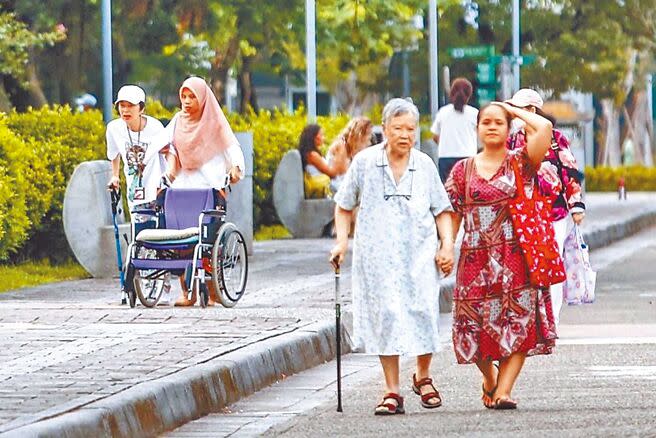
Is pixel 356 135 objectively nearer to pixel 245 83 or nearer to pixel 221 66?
pixel 221 66

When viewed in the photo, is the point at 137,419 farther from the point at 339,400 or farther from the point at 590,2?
the point at 590,2

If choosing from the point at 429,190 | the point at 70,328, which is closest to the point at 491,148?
the point at 429,190

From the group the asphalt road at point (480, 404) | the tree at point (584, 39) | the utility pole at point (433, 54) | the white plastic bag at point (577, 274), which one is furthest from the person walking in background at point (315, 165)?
the tree at point (584, 39)

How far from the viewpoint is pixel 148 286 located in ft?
53.6

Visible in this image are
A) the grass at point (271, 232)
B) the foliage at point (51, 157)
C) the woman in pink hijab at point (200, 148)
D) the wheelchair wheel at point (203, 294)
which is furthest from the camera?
the grass at point (271, 232)

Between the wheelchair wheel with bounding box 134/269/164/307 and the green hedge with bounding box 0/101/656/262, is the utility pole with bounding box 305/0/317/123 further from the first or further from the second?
the wheelchair wheel with bounding box 134/269/164/307

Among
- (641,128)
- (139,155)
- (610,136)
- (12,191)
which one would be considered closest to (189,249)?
(139,155)

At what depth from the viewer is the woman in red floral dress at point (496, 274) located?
10953mm

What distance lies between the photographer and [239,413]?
1115cm

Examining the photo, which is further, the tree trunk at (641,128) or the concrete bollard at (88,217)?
the tree trunk at (641,128)

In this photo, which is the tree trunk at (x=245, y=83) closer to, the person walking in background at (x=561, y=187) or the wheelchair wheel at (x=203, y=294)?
the wheelchair wheel at (x=203, y=294)

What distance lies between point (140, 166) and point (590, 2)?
101 ft

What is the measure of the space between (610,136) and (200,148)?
2187 inches

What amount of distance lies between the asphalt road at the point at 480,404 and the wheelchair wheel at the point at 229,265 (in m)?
1.58
